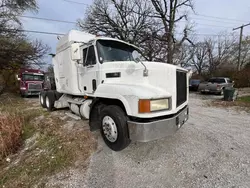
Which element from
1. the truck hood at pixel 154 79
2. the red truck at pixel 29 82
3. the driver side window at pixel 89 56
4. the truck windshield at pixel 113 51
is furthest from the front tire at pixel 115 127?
the red truck at pixel 29 82

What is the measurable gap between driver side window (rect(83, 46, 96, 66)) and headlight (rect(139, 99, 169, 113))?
7.05 ft

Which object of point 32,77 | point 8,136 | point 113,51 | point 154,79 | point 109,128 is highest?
point 113,51

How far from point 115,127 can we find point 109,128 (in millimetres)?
170

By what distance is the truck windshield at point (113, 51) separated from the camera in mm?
4098

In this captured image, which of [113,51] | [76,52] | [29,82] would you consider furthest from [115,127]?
[29,82]

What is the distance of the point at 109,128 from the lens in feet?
10.7

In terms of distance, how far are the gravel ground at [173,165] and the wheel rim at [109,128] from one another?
36cm

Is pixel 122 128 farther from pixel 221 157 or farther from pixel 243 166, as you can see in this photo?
pixel 243 166

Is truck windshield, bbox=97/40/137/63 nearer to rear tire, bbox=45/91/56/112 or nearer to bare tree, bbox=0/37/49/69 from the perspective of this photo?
rear tire, bbox=45/91/56/112

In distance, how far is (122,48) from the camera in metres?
4.55

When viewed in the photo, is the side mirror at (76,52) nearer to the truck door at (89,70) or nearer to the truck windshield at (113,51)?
the truck door at (89,70)

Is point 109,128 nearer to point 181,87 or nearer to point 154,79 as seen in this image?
point 154,79

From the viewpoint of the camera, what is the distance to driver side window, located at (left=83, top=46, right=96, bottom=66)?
4.23 metres

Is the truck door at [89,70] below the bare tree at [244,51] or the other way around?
below
